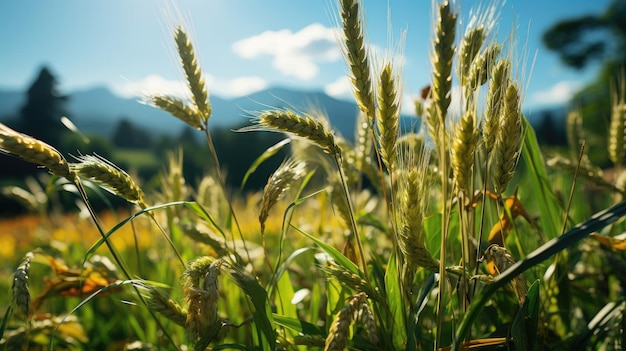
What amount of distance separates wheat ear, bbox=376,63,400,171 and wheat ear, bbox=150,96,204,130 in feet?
1.70

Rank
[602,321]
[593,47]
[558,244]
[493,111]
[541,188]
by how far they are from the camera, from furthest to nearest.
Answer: [593,47] → [541,188] → [602,321] → [493,111] → [558,244]

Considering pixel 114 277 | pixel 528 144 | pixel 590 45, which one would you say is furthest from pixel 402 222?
pixel 590 45

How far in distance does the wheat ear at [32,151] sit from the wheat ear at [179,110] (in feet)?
1.06

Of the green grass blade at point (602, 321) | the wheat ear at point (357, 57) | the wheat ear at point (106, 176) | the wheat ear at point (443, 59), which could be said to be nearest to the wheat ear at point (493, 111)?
the wheat ear at point (443, 59)

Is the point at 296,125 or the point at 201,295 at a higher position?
the point at 296,125

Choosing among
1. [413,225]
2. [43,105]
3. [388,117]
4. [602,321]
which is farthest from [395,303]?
[43,105]

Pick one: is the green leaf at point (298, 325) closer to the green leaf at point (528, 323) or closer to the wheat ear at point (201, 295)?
the wheat ear at point (201, 295)

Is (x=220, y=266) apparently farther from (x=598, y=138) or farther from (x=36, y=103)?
(x=36, y=103)

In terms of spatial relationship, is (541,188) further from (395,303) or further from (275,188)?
(275,188)

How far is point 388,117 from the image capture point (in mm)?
987

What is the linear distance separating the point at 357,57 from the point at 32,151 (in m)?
0.68

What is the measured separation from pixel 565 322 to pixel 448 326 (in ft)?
1.63

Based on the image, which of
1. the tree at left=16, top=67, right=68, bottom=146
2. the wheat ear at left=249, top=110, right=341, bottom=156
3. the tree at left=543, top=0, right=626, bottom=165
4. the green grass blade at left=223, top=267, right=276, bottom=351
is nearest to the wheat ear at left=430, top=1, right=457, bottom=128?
the wheat ear at left=249, top=110, right=341, bottom=156

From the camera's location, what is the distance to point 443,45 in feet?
2.81
